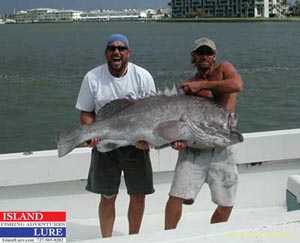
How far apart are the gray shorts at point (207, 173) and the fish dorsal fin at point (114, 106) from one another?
1.63 ft

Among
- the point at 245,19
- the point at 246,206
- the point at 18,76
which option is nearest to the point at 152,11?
the point at 245,19

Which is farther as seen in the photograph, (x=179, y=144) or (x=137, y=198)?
(x=137, y=198)

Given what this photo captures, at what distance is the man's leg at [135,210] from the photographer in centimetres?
410

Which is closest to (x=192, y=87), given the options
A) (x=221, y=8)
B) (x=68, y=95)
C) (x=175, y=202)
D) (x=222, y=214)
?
(x=175, y=202)

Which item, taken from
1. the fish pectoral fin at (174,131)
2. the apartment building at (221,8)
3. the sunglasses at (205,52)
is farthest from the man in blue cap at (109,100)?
the apartment building at (221,8)

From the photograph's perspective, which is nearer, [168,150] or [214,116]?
[214,116]

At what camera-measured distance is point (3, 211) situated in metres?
4.78

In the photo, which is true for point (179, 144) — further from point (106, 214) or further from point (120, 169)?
point (106, 214)

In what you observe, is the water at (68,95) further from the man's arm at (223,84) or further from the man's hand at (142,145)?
the man's arm at (223,84)

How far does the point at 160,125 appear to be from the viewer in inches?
143

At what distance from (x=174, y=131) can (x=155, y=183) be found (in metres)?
1.52

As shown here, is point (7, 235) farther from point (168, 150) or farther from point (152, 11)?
point (152, 11)

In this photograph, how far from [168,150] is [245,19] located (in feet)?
422

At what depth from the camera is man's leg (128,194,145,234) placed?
410 centimetres
